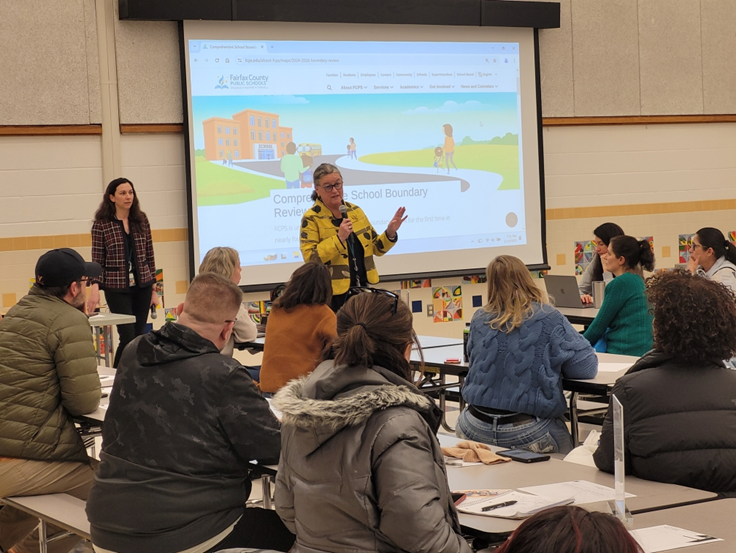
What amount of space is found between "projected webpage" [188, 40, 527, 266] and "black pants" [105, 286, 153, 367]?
79 cm

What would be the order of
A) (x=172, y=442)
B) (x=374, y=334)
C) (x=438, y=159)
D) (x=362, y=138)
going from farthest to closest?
(x=438, y=159), (x=362, y=138), (x=172, y=442), (x=374, y=334)

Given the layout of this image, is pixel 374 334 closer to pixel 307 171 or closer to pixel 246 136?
pixel 246 136

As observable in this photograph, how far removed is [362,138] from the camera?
7566 millimetres

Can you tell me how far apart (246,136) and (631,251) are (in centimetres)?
354

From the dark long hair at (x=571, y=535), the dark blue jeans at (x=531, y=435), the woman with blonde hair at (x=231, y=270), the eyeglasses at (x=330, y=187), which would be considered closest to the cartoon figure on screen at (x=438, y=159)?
the eyeglasses at (x=330, y=187)

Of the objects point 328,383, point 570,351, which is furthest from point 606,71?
point 328,383

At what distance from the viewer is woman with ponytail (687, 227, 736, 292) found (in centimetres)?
523

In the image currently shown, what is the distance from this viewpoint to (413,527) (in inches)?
73.4

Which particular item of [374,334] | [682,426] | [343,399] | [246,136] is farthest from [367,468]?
[246,136]

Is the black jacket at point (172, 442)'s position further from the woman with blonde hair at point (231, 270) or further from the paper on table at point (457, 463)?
the woman with blonde hair at point (231, 270)

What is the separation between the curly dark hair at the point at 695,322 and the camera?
2.46m

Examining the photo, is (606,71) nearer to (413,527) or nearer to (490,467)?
(490,467)

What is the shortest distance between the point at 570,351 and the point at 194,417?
1.80 metres

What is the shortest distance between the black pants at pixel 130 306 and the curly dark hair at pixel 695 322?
14.4ft
